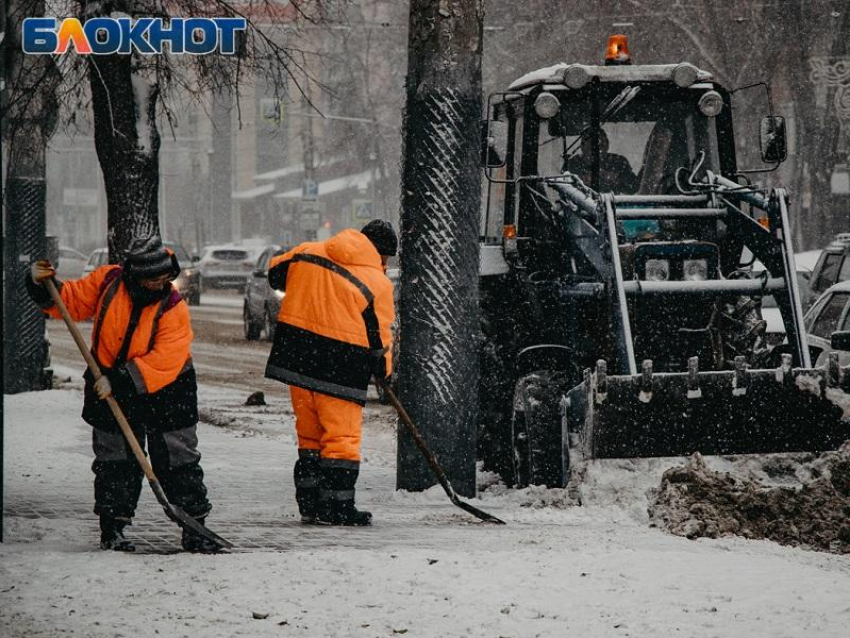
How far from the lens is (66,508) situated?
7.84 metres

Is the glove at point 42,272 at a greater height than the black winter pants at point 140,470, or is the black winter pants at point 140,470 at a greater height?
the glove at point 42,272

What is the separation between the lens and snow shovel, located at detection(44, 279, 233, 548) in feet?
21.0

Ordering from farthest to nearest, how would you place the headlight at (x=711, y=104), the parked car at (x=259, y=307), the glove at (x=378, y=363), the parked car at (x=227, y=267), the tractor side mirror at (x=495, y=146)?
the parked car at (x=227, y=267) → the parked car at (x=259, y=307) → the headlight at (x=711, y=104) → the tractor side mirror at (x=495, y=146) → the glove at (x=378, y=363)

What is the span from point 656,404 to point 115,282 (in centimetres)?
313

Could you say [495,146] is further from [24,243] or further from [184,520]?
[24,243]

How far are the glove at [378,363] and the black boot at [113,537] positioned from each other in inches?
62.8

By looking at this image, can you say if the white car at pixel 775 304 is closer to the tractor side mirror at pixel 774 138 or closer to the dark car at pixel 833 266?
the dark car at pixel 833 266

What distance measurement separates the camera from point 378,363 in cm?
752

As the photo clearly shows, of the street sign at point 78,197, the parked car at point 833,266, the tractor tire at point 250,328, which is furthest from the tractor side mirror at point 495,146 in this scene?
the street sign at point 78,197

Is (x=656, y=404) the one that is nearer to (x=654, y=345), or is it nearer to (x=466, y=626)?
(x=654, y=345)

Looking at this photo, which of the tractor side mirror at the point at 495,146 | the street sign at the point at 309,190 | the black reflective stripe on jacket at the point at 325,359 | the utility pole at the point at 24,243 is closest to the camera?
the black reflective stripe on jacket at the point at 325,359

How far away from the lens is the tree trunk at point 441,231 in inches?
313

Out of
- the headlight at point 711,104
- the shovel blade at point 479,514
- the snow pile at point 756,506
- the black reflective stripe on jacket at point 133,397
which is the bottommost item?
the shovel blade at point 479,514

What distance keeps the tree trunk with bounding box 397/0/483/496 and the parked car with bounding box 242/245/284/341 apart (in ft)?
47.0
